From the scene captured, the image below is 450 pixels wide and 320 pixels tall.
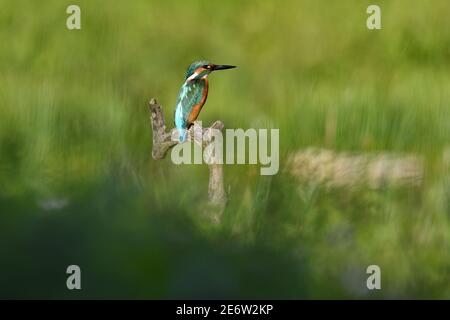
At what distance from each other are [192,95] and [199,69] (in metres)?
0.18

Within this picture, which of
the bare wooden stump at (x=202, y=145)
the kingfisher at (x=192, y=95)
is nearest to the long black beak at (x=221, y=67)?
the kingfisher at (x=192, y=95)

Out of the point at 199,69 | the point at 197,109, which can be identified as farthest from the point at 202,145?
the point at 199,69

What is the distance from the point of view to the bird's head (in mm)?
6125

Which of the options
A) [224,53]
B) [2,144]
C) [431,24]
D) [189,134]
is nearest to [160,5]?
[224,53]

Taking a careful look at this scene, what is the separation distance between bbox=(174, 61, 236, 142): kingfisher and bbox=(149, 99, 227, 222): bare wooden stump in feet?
0.17

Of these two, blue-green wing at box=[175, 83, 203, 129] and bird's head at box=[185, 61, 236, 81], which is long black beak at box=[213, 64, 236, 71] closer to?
bird's head at box=[185, 61, 236, 81]

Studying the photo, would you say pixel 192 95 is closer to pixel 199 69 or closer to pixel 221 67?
pixel 199 69

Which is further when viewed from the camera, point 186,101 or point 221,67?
point 221,67

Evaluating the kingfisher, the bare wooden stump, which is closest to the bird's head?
the kingfisher

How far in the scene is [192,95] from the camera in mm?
6082

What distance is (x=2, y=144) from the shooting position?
622 cm

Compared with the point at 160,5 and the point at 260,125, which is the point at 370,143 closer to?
the point at 260,125

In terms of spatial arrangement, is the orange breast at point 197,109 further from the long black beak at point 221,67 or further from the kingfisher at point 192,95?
the long black beak at point 221,67

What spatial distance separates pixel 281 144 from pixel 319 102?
1.25 feet
